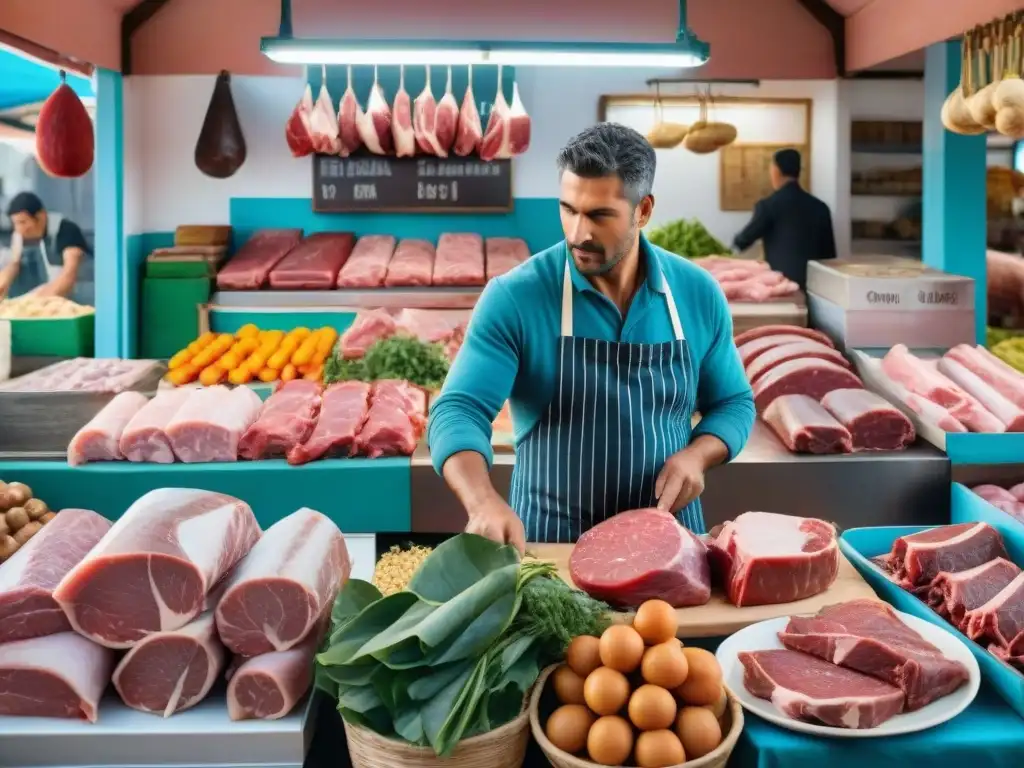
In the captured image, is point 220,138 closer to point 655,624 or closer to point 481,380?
point 481,380

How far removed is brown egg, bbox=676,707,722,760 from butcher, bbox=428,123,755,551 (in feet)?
2.93

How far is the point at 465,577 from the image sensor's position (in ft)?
6.41

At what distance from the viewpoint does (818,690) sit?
1.90m

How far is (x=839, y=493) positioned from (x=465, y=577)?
94.5 inches

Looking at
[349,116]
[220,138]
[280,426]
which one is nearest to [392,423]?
[280,426]

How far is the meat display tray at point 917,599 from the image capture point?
1963 mm

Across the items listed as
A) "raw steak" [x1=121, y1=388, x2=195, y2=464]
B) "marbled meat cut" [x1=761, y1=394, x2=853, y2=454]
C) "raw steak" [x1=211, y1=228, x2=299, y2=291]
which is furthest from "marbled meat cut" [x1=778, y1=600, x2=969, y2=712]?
"raw steak" [x1=211, y1=228, x2=299, y2=291]

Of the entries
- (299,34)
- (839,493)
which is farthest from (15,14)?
(839,493)

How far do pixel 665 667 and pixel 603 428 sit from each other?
112 centimetres

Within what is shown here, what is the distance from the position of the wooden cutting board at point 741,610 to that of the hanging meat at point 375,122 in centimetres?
507

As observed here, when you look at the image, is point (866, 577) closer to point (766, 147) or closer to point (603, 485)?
point (603, 485)

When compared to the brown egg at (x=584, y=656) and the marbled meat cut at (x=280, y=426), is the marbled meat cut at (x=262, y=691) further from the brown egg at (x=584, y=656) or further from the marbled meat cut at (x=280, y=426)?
the marbled meat cut at (x=280, y=426)

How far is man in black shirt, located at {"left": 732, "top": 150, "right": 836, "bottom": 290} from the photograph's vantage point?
7.45m

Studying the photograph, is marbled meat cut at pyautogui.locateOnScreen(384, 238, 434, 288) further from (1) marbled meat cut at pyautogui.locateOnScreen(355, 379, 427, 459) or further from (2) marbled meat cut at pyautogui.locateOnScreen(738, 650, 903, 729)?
(2) marbled meat cut at pyautogui.locateOnScreen(738, 650, 903, 729)
